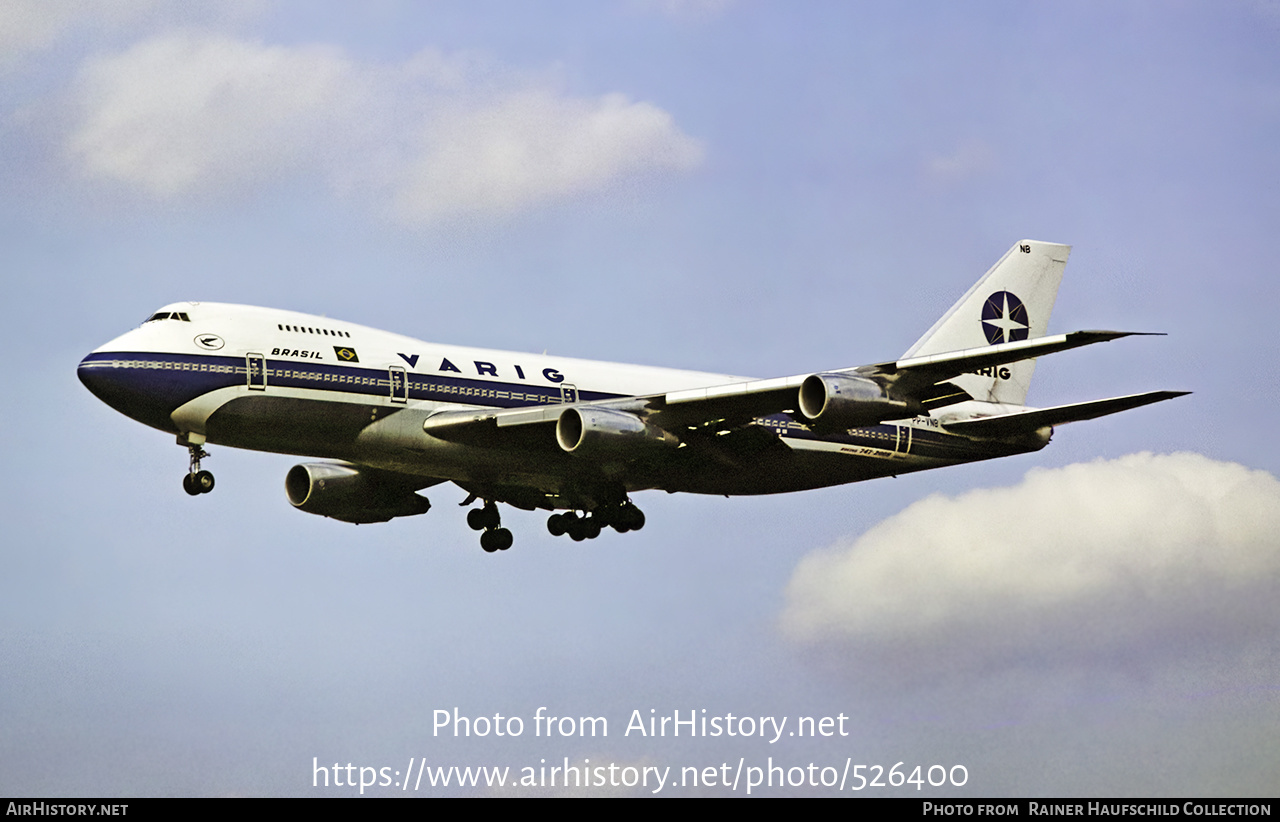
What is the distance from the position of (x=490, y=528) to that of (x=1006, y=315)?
18.1 m

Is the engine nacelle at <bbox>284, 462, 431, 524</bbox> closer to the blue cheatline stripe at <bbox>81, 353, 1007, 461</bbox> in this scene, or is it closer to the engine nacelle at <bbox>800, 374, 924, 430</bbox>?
the blue cheatline stripe at <bbox>81, 353, 1007, 461</bbox>

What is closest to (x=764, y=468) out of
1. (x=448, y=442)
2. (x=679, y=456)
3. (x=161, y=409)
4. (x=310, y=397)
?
(x=679, y=456)

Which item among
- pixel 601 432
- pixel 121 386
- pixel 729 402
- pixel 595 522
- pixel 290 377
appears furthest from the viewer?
pixel 595 522

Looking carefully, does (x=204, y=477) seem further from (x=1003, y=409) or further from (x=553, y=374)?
(x=1003, y=409)

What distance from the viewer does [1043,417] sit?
46.0 m

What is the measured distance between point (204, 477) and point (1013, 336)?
2635 cm

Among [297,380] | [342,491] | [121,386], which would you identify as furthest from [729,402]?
[121,386]

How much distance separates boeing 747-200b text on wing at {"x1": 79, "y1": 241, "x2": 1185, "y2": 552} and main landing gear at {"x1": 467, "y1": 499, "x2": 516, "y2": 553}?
1.09m

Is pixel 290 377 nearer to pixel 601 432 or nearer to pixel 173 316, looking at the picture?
pixel 173 316

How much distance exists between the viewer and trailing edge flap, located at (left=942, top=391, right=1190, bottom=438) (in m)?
42.0

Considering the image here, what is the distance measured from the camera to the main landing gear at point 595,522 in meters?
47.9

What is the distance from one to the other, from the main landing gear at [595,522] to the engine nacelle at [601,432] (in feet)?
15.5

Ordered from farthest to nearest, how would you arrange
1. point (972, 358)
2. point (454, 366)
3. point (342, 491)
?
point (342, 491)
point (454, 366)
point (972, 358)
